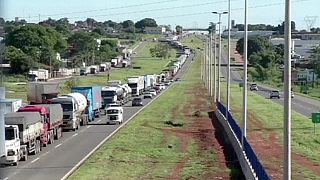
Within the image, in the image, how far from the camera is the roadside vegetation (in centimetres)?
3278

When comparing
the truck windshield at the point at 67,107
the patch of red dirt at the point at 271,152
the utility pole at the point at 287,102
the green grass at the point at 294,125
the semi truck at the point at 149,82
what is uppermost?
the utility pole at the point at 287,102

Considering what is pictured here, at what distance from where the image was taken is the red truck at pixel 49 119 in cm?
4512

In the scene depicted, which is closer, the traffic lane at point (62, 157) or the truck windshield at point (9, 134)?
the traffic lane at point (62, 157)

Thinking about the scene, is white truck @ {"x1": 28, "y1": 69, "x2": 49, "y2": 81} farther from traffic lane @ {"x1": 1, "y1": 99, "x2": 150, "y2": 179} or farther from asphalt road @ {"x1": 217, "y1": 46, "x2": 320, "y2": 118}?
traffic lane @ {"x1": 1, "y1": 99, "x2": 150, "y2": 179}

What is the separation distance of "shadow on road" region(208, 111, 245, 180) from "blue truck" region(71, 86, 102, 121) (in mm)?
11028

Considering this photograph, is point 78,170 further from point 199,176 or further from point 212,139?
point 212,139

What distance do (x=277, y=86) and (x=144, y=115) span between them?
68926mm

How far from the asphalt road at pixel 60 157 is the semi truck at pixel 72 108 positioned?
73 cm

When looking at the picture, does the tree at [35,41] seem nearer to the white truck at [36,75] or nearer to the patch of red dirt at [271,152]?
the white truck at [36,75]

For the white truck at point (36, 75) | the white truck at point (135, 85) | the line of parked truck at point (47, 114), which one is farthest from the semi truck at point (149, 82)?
the line of parked truck at point (47, 114)

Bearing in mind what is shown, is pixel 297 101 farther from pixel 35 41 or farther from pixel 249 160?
pixel 249 160

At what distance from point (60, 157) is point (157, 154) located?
5111mm

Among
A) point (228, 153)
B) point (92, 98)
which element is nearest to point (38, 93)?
point (92, 98)

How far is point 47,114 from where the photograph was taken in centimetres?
4656
